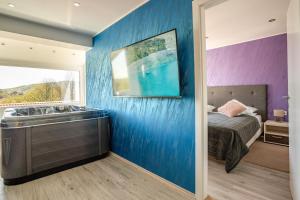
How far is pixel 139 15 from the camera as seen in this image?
7.96 feet

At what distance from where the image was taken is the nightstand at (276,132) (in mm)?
3379

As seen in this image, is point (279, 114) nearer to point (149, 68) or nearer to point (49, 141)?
point (149, 68)

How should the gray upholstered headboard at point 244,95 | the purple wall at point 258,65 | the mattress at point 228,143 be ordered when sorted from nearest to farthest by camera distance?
the mattress at point 228,143
the purple wall at point 258,65
the gray upholstered headboard at point 244,95

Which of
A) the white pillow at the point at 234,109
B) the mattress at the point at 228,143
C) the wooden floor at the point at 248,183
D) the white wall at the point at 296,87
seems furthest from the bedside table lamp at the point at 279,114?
the white wall at the point at 296,87

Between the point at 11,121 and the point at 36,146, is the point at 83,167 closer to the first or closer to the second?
the point at 36,146

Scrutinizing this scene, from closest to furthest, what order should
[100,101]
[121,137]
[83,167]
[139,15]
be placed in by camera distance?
[139,15], [83,167], [121,137], [100,101]

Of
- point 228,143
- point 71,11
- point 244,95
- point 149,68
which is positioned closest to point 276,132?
point 244,95

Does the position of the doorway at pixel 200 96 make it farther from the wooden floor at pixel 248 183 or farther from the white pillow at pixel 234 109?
the white pillow at pixel 234 109

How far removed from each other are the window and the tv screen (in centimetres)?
338

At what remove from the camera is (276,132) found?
351cm

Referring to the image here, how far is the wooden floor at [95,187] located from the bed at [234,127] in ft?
3.25

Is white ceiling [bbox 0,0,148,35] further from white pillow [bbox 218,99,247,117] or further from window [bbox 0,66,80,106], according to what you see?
white pillow [bbox 218,99,247,117]

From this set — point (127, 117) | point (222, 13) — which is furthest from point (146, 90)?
point (222, 13)

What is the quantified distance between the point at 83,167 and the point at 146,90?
5.38 feet
